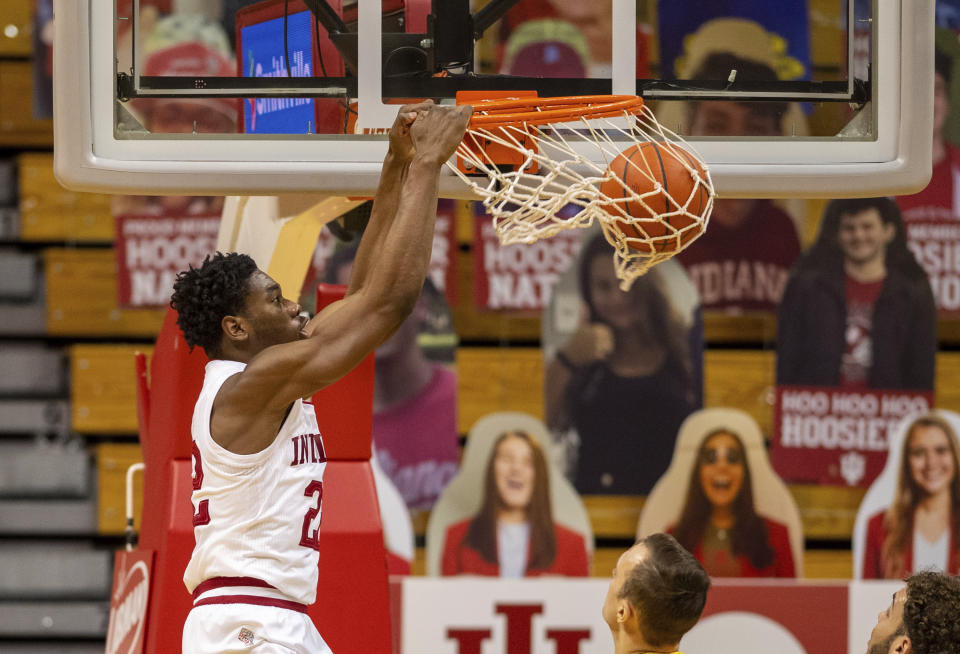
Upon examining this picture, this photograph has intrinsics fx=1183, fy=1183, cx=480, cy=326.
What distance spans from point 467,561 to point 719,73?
11.9 feet

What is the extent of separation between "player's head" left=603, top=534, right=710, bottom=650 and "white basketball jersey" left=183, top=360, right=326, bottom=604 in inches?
24.2

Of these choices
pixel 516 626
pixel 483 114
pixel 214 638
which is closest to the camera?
pixel 214 638

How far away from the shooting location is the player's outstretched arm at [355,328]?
2186mm

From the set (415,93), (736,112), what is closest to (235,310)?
(415,93)

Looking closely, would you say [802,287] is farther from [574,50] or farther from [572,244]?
[574,50]

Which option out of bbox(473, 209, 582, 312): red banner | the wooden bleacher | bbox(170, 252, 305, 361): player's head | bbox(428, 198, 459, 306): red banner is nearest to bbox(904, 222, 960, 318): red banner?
the wooden bleacher

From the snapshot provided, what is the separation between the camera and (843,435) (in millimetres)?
6043

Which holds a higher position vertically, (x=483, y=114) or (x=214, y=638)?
(x=483, y=114)

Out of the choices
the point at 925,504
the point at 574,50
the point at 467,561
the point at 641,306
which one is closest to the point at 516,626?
the point at 467,561

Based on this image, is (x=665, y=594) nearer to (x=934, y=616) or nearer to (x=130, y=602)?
(x=934, y=616)

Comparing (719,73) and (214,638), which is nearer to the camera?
(214,638)

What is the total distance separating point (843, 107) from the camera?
2.77m

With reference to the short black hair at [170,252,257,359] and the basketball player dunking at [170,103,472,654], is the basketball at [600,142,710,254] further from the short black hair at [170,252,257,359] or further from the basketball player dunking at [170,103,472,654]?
the short black hair at [170,252,257,359]

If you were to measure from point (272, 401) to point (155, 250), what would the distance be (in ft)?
13.9
